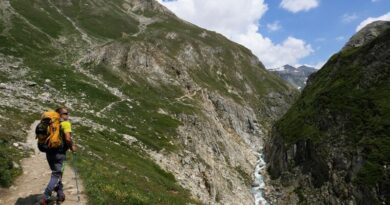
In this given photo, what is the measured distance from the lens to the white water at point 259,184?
6612 cm

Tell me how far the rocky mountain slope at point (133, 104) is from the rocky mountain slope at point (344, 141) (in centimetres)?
887

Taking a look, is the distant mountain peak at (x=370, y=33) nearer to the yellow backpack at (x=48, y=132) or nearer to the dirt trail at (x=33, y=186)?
the dirt trail at (x=33, y=186)

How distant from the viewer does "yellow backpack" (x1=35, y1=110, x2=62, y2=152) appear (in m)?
15.4

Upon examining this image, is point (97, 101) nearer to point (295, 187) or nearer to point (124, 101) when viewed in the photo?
point (124, 101)

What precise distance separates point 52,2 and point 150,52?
239 ft

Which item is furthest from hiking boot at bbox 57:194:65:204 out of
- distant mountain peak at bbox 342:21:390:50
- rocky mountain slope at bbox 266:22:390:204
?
distant mountain peak at bbox 342:21:390:50

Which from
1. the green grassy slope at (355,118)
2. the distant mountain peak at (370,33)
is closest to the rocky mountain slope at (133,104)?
the green grassy slope at (355,118)

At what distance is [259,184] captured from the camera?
7350 centimetres

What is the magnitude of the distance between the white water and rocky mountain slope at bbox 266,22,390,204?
2334 mm

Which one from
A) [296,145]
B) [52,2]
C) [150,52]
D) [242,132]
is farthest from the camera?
[52,2]

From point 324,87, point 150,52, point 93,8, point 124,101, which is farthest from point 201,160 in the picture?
point 93,8

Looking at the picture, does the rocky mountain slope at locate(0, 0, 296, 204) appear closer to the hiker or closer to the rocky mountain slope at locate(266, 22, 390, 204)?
the hiker

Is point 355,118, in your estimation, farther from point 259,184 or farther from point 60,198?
point 60,198

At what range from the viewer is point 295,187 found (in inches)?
2625
